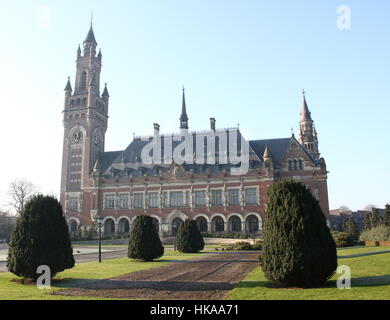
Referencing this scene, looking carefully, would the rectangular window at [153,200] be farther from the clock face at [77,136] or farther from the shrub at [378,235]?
the shrub at [378,235]

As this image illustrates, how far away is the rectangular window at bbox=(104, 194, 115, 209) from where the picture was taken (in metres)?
63.4

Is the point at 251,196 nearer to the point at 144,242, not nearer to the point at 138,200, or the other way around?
the point at 138,200

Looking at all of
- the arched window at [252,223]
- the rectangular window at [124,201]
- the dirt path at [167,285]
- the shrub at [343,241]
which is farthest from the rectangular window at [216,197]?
the dirt path at [167,285]

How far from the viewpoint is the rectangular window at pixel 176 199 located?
59875 millimetres

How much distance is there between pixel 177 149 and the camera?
6438cm

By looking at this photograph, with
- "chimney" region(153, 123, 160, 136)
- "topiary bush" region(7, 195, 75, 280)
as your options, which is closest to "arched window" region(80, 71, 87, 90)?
"chimney" region(153, 123, 160, 136)

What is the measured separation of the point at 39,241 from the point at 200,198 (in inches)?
1780

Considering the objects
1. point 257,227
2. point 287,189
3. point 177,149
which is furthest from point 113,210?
point 287,189

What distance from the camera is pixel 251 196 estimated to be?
5662cm

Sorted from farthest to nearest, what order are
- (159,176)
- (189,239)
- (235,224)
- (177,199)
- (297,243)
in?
(159,176)
(177,199)
(235,224)
(189,239)
(297,243)

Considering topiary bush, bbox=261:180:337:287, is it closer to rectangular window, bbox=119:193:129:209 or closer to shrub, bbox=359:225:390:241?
shrub, bbox=359:225:390:241

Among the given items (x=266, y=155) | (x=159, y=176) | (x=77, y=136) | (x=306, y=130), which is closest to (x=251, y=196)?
(x=266, y=155)
